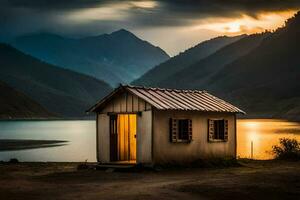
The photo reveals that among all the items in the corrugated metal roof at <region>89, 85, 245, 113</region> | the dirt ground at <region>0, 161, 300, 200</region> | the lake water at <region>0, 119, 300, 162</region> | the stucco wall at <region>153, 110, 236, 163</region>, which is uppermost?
the corrugated metal roof at <region>89, 85, 245, 113</region>

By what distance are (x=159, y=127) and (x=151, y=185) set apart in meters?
7.05

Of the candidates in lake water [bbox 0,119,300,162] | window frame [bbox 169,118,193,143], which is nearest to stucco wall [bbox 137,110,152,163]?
window frame [bbox 169,118,193,143]

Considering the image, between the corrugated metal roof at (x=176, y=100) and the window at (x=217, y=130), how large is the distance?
28.2 inches

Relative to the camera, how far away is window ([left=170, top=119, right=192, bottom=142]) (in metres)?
28.0

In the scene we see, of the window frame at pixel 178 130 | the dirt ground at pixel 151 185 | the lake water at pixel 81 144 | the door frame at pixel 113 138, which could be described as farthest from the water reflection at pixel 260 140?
the dirt ground at pixel 151 185

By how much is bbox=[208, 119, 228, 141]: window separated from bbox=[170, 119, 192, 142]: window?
6.17 feet

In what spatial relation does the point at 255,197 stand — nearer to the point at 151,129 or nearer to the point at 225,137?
the point at 151,129

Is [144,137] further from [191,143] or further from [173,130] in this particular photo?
[191,143]

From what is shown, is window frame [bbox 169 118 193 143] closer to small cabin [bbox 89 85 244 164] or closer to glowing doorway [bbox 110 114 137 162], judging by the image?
small cabin [bbox 89 85 244 164]

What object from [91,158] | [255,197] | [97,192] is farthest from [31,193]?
[91,158]

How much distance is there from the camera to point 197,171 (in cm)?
2659

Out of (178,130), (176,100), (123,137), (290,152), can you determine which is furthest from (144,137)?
(290,152)

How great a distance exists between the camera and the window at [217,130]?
3047 cm

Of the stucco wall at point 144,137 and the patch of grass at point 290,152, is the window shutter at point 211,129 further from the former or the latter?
the patch of grass at point 290,152
